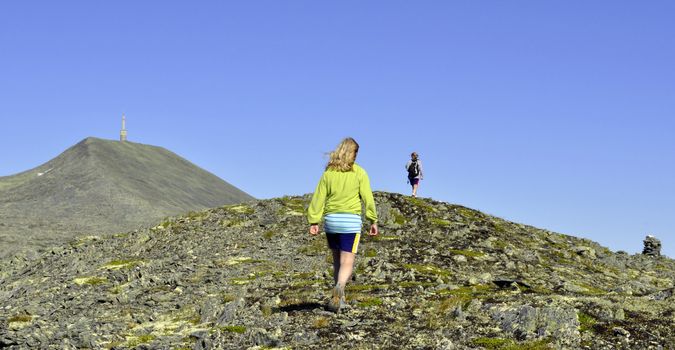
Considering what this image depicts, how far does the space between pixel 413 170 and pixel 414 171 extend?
8 centimetres

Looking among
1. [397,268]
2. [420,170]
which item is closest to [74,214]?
[420,170]

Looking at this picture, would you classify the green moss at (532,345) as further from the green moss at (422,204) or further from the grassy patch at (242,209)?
the grassy patch at (242,209)

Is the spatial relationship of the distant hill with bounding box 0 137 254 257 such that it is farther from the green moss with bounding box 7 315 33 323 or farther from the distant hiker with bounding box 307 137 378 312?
the distant hiker with bounding box 307 137 378 312

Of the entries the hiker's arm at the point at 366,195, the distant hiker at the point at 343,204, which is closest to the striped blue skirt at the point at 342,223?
the distant hiker at the point at 343,204

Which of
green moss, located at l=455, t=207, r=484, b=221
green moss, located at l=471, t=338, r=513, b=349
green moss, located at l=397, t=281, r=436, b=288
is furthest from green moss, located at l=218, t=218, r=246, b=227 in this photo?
green moss, located at l=471, t=338, r=513, b=349

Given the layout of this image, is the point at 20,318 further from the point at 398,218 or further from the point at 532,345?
the point at 398,218

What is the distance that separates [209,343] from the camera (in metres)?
16.3

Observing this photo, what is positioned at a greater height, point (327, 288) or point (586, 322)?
point (327, 288)

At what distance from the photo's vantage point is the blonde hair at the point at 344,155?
1656 centimetres

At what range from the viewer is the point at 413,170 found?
142 ft

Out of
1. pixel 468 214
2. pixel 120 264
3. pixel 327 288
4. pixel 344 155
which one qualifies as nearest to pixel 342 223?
pixel 344 155

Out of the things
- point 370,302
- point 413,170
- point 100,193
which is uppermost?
point 100,193

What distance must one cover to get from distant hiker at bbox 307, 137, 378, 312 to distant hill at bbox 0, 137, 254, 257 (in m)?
54.0

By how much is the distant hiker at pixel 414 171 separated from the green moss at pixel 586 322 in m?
26.5
